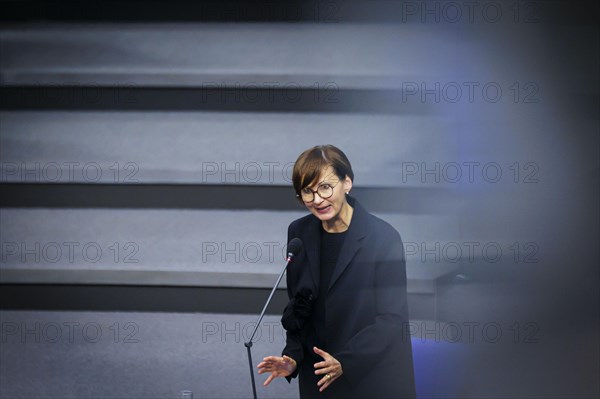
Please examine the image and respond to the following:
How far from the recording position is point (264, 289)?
3201 millimetres

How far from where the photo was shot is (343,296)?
2.43 meters

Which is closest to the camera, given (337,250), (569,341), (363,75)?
(337,250)

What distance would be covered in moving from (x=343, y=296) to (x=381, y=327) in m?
0.14

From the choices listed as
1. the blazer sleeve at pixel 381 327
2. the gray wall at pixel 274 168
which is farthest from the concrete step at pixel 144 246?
the blazer sleeve at pixel 381 327

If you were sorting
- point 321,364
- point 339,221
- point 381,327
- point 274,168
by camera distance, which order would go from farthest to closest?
point 274,168, point 339,221, point 381,327, point 321,364

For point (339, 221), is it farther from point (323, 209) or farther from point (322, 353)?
point (322, 353)

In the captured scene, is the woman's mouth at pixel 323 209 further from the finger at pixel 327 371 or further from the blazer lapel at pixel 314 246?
the finger at pixel 327 371

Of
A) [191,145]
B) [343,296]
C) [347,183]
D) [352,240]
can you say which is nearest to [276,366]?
[343,296]

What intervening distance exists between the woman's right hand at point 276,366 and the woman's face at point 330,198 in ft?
1.46

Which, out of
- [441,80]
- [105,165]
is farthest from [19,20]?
[441,80]

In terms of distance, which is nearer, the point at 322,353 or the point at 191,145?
the point at 322,353

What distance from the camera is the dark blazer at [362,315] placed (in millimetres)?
2391

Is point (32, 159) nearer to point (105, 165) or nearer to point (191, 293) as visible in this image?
point (105, 165)

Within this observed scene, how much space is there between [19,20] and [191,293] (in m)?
1.33
